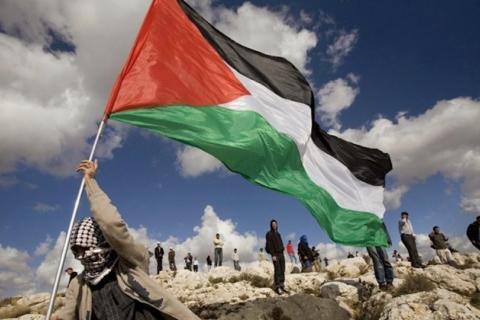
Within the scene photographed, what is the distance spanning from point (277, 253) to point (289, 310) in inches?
135

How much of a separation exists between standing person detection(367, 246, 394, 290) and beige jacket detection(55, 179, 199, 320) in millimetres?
8843

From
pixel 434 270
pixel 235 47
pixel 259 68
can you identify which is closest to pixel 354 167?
pixel 259 68

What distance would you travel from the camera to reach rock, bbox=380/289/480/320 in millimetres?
7363

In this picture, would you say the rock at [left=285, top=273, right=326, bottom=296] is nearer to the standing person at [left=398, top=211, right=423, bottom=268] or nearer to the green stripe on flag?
the standing person at [left=398, top=211, right=423, bottom=268]

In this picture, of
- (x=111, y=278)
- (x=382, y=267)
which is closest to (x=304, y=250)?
(x=382, y=267)

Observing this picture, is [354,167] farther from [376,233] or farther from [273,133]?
A: [273,133]

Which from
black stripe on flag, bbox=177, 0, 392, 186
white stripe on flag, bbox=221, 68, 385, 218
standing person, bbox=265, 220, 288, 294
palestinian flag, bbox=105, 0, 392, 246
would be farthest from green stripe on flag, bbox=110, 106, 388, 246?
standing person, bbox=265, 220, 288, 294

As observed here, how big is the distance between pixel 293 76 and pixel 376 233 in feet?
10.4

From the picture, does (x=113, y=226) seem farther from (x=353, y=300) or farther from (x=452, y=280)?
(x=452, y=280)

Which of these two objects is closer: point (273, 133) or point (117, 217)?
point (117, 217)

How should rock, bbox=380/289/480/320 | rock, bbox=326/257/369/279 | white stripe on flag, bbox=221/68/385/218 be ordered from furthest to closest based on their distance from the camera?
rock, bbox=326/257/369/279
rock, bbox=380/289/480/320
white stripe on flag, bbox=221/68/385/218

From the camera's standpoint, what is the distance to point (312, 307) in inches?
395

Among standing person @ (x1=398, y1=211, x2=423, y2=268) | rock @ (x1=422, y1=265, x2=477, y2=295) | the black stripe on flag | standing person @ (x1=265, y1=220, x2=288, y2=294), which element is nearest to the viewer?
the black stripe on flag

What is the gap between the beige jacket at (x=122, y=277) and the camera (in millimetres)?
3111
